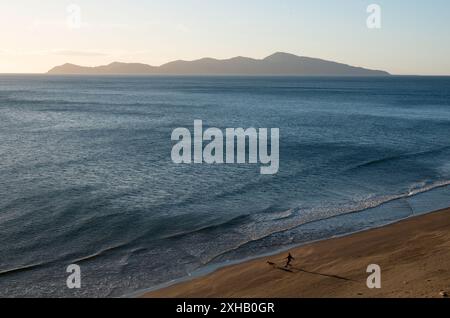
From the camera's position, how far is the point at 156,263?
883 inches

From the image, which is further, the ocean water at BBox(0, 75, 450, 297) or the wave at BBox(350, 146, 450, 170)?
the wave at BBox(350, 146, 450, 170)

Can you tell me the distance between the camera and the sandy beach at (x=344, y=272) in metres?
17.8

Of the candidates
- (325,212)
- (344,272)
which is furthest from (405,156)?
(344,272)

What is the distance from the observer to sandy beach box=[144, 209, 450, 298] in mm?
17812

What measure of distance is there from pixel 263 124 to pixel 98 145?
32.1 metres

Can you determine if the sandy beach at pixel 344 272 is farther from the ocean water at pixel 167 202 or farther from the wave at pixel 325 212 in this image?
the wave at pixel 325 212

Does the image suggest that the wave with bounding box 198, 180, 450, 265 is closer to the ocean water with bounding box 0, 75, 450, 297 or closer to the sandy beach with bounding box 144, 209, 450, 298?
the ocean water with bounding box 0, 75, 450, 297

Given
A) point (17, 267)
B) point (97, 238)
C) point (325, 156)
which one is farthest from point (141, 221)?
point (325, 156)

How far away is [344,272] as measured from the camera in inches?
795

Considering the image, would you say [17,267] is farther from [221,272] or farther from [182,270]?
[221,272]

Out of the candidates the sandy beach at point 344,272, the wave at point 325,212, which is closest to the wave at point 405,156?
the wave at point 325,212

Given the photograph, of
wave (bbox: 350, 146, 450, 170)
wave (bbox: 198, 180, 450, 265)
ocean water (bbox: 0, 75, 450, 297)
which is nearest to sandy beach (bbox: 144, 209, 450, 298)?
ocean water (bbox: 0, 75, 450, 297)

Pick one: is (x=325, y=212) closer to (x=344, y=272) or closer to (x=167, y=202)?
(x=167, y=202)

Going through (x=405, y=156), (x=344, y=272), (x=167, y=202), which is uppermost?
(x=405, y=156)
